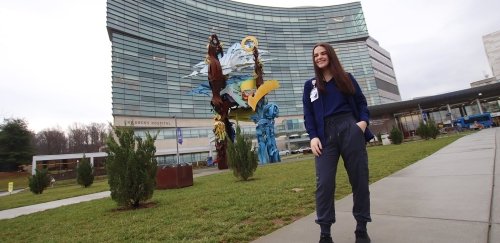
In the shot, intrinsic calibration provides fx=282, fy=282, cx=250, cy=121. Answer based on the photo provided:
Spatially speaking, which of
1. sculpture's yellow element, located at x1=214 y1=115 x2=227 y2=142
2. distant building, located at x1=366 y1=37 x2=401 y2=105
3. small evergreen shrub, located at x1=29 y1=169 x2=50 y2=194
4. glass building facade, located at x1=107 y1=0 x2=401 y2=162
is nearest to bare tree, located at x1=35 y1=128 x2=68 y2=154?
glass building facade, located at x1=107 y1=0 x2=401 y2=162

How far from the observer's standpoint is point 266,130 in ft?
77.8

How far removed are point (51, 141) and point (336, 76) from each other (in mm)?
91772

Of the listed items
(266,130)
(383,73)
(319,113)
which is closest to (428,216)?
(319,113)

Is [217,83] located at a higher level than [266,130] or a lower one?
higher

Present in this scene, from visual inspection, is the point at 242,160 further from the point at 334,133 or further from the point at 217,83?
the point at 217,83

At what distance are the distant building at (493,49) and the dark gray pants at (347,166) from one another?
133893 mm

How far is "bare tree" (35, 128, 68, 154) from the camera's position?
75406 mm

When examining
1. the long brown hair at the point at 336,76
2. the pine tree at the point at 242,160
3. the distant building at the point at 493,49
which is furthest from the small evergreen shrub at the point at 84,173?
the distant building at the point at 493,49

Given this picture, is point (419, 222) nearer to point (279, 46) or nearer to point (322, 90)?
point (322, 90)

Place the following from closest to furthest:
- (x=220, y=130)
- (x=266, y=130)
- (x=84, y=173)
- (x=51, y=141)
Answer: (x=84, y=173) → (x=220, y=130) → (x=266, y=130) → (x=51, y=141)

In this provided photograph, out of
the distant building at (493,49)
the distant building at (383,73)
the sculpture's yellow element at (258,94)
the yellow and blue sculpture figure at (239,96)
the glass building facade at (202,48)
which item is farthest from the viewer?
the distant building at (493,49)

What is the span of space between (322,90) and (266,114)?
21054 mm

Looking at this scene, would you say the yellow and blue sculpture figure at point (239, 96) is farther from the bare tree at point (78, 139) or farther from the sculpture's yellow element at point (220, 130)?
the bare tree at point (78, 139)

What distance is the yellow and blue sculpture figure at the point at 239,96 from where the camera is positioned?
860 inches
